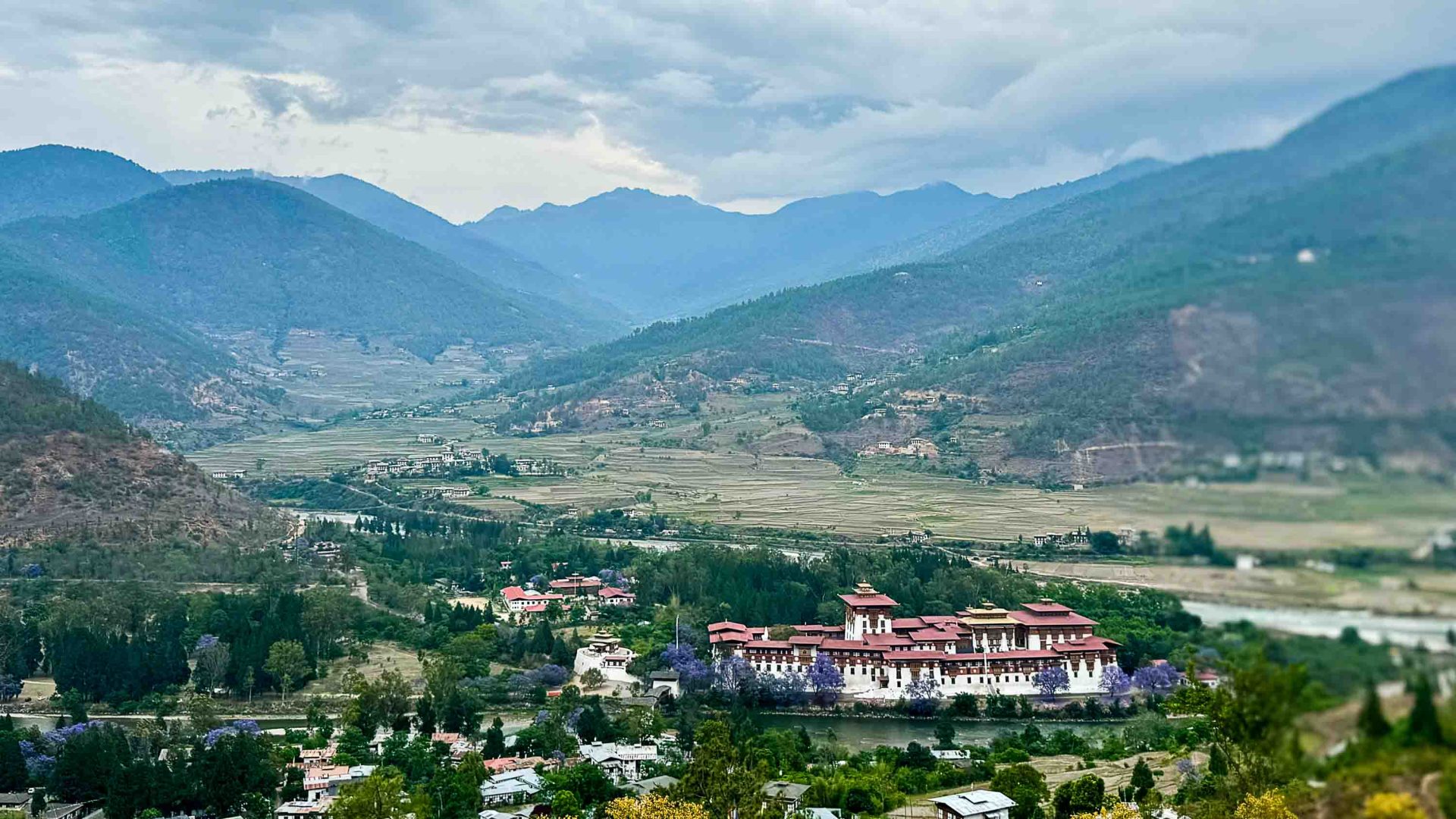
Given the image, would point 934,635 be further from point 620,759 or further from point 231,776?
point 231,776

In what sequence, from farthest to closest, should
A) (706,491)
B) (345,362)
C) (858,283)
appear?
(345,362)
(858,283)
(706,491)

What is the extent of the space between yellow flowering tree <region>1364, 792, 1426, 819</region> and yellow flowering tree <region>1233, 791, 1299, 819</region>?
29.9ft

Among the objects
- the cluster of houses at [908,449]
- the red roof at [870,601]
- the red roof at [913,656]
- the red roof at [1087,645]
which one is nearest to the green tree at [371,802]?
the red roof at [913,656]

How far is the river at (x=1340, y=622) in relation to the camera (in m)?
6.79

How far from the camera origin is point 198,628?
3675cm

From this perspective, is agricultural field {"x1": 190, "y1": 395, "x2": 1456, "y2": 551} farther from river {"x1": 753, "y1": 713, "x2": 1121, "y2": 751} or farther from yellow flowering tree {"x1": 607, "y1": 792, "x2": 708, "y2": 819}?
yellow flowering tree {"x1": 607, "y1": 792, "x2": 708, "y2": 819}

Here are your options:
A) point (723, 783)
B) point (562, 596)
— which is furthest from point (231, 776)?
point (562, 596)

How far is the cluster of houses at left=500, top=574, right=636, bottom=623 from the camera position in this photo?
42250mm

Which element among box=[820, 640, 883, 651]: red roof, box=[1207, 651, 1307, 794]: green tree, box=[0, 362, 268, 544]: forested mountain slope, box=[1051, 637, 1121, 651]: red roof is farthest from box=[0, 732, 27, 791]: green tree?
box=[0, 362, 268, 544]: forested mountain slope

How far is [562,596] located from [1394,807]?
3826 centimetres

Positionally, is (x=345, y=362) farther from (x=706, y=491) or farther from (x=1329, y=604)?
(x=1329, y=604)

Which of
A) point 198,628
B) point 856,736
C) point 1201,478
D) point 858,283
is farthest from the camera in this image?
point 858,283

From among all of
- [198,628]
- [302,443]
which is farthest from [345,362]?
[198,628]

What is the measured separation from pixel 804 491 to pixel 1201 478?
61.1m
